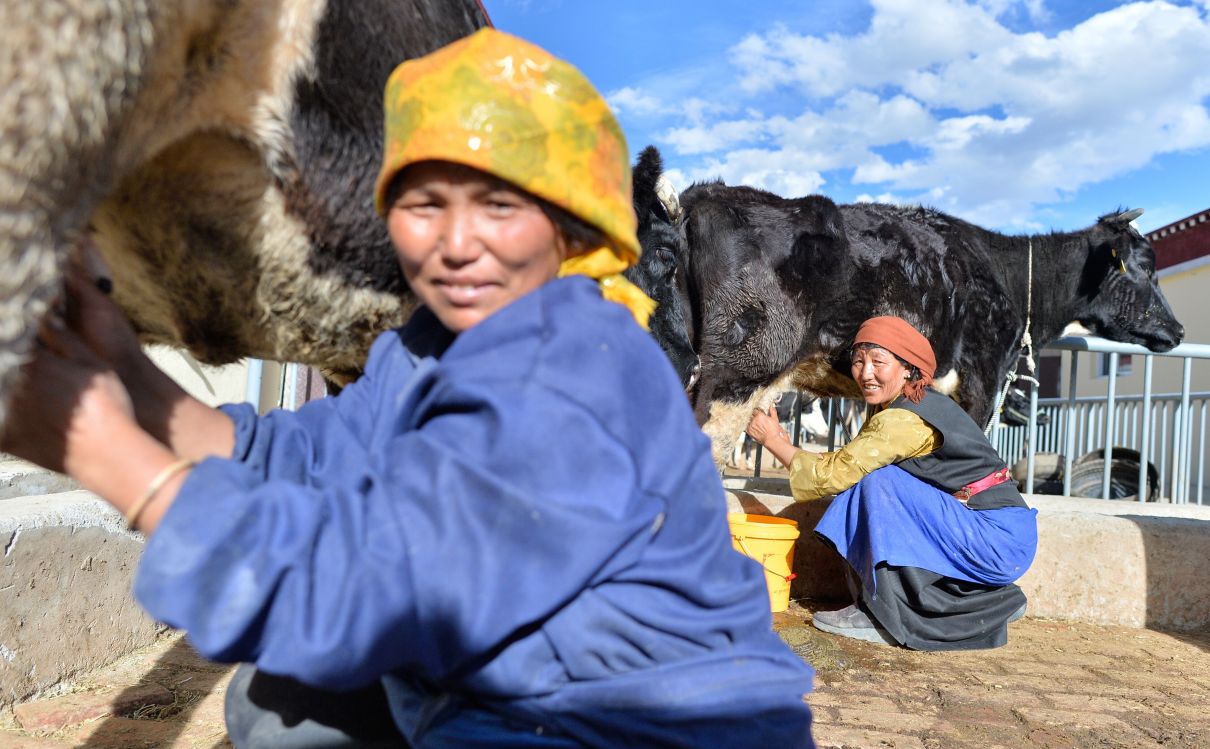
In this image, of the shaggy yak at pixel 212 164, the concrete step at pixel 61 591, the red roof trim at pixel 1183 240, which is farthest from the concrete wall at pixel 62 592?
the red roof trim at pixel 1183 240

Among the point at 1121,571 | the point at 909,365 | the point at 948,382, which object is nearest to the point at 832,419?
the point at 948,382

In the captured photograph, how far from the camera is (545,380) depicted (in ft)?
3.09

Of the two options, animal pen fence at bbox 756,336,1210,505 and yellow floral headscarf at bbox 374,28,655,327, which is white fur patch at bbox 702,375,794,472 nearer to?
animal pen fence at bbox 756,336,1210,505

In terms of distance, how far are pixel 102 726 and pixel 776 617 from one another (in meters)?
2.99

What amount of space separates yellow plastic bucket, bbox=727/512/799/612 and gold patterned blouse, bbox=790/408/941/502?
21 centimetres

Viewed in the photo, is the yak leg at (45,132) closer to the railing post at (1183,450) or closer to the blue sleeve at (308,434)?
the blue sleeve at (308,434)

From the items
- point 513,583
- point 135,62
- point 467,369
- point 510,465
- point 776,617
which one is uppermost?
point 135,62

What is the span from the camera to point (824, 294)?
16.8ft

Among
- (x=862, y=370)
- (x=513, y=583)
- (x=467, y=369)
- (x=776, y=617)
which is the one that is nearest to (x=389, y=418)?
(x=467, y=369)

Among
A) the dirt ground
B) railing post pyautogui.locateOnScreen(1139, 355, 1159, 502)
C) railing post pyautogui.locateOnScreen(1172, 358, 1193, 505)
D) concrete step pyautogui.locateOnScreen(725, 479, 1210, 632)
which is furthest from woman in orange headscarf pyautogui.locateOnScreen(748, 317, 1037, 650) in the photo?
railing post pyautogui.locateOnScreen(1172, 358, 1193, 505)

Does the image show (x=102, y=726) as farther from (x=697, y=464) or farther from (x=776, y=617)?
(x=776, y=617)

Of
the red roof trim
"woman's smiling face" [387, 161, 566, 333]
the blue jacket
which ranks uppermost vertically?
the red roof trim

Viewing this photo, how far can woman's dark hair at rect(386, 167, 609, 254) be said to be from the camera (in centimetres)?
115

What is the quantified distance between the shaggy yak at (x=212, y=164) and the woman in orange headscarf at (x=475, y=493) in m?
0.15
